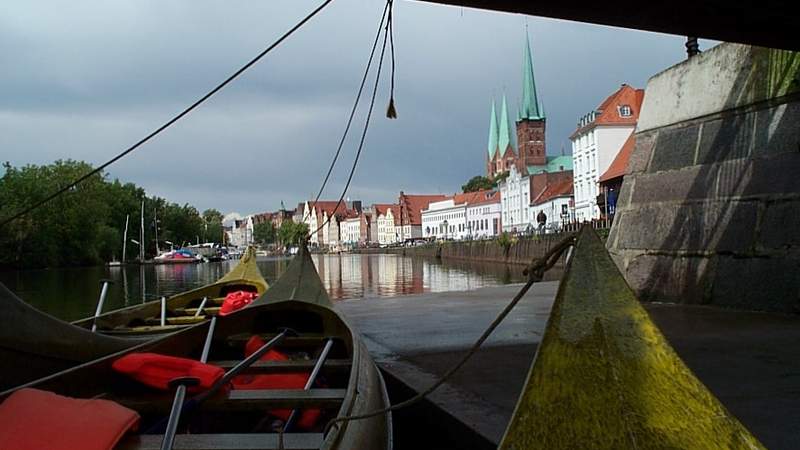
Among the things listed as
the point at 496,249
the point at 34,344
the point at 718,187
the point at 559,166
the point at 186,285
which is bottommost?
the point at 186,285

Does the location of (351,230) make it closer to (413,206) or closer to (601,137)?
(413,206)

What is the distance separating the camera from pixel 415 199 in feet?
455

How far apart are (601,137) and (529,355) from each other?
5581cm

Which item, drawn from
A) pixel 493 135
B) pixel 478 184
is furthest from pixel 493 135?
pixel 478 184

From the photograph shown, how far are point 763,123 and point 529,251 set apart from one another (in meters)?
40.4

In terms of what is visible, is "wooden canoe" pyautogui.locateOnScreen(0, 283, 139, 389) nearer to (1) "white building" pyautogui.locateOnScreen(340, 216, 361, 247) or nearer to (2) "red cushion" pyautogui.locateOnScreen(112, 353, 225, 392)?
(2) "red cushion" pyautogui.locateOnScreen(112, 353, 225, 392)

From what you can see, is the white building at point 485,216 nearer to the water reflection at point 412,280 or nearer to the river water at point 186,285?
the river water at point 186,285

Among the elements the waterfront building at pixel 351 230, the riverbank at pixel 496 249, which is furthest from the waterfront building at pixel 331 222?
the riverbank at pixel 496 249

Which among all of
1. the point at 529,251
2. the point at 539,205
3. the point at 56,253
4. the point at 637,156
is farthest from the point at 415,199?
the point at 637,156

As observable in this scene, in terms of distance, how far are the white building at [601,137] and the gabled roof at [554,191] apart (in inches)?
436

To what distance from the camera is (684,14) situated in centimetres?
481

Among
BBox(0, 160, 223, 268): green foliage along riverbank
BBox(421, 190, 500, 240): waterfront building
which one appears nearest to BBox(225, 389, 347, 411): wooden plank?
BBox(0, 160, 223, 268): green foliage along riverbank

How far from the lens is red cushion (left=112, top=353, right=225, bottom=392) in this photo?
3.18 metres

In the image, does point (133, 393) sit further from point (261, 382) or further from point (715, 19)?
point (715, 19)
